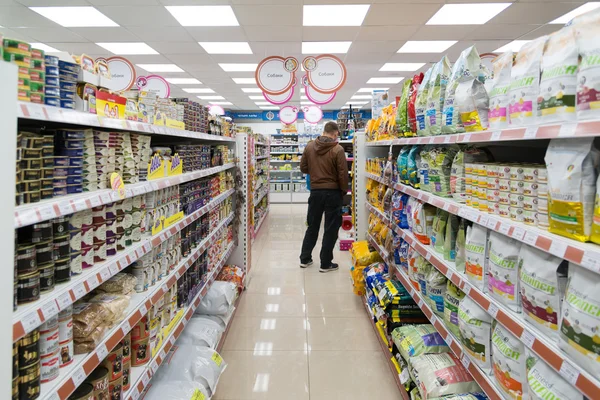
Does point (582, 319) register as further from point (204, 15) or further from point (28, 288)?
point (204, 15)

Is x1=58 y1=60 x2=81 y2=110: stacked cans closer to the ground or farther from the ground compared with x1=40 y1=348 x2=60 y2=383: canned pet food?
farther from the ground

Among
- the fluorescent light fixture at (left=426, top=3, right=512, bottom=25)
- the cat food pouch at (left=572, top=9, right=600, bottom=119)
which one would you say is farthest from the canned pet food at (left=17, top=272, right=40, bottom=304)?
the fluorescent light fixture at (left=426, top=3, right=512, bottom=25)

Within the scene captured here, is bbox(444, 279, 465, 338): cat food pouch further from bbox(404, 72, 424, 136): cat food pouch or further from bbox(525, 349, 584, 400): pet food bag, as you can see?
bbox(404, 72, 424, 136): cat food pouch

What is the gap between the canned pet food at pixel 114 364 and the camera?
1.63 meters

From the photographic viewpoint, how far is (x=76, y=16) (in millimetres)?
6250

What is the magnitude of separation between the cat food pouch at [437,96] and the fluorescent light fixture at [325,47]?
582 cm

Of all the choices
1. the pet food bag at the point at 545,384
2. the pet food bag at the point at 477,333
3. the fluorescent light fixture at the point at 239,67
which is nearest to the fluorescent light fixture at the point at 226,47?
the fluorescent light fixture at the point at 239,67

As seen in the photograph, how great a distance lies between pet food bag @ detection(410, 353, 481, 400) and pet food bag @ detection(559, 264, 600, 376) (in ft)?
2.91

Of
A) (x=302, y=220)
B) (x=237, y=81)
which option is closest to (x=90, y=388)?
(x=302, y=220)

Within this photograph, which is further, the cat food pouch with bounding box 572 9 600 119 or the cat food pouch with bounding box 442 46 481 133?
the cat food pouch with bounding box 442 46 481 133

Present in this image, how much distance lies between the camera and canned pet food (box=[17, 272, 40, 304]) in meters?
1.09

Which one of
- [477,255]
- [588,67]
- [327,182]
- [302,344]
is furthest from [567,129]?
[327,182]

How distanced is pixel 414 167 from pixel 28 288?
7.50 ft

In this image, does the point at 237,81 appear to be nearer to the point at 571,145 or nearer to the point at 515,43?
the point at 515,43
